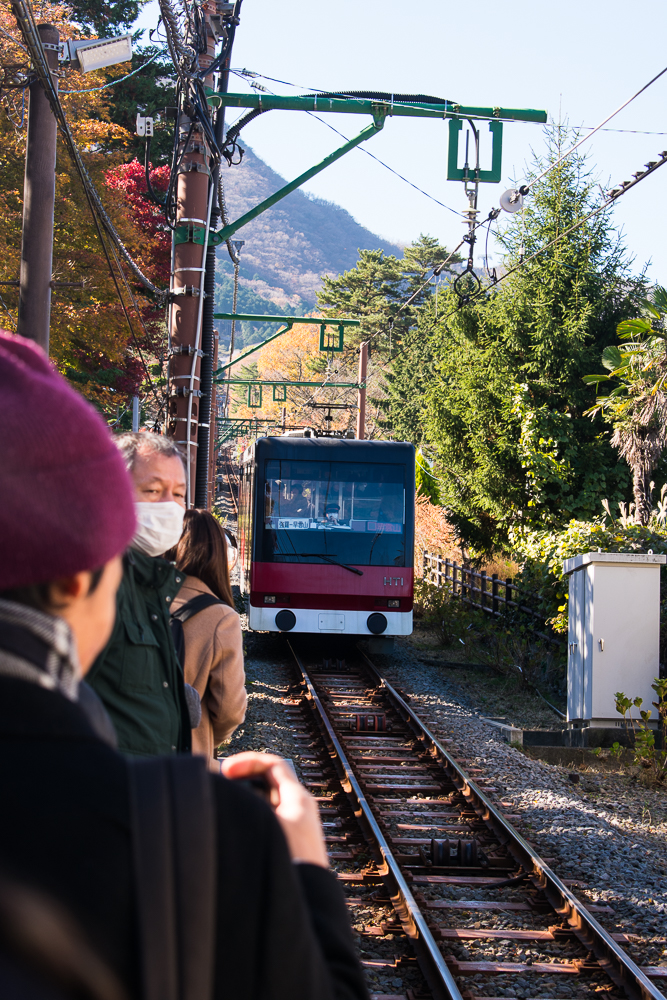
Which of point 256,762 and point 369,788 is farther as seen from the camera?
point 369,788

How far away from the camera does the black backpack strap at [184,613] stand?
10.2 ft

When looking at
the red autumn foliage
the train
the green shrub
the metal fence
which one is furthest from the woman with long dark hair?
the red autumn foliage

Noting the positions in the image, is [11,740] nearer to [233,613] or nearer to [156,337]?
[233,613]

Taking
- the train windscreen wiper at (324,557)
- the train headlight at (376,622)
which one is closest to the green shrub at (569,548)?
the train headlight at (376,622)

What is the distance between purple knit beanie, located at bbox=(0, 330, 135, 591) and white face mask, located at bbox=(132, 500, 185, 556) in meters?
2.05

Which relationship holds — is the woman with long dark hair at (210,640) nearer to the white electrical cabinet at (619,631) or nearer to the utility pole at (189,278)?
the white electrical cabinet at (619,631)

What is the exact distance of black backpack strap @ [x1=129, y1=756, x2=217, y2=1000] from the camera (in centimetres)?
84

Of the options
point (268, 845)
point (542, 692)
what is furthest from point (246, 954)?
point (542, 692)

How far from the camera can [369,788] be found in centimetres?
791

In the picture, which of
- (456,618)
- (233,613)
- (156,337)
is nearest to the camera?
(233,613)

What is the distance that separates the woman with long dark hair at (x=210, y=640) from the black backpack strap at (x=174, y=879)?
228cm

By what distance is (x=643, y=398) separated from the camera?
48.6 feet

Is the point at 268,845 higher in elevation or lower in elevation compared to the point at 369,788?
higher

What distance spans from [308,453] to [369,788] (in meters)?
6.48
